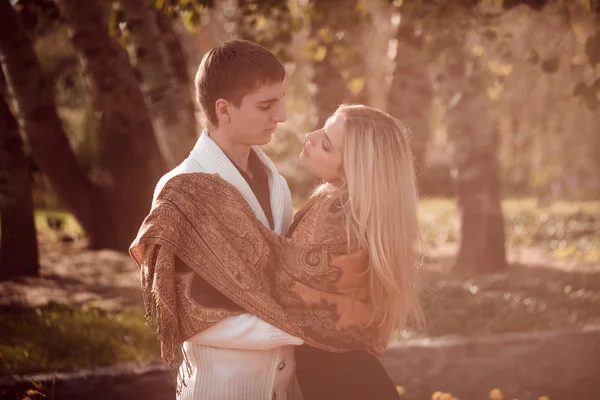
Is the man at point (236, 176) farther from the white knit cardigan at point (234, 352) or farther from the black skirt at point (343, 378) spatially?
the black skirt at point (343, 378)

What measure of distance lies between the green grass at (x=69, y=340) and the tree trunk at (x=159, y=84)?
2.27 metres

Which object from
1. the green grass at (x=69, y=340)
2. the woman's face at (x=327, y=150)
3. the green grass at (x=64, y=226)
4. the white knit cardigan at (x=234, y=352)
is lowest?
the green grass at (x=64, y=226)

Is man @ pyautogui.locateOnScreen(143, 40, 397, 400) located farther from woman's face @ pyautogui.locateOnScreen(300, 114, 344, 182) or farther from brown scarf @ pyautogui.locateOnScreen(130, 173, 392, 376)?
woman's face @ pyautogui.locateOnScreen(300, 114, 344, 182)

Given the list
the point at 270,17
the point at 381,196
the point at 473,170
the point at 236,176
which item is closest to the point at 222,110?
the point at 236,176

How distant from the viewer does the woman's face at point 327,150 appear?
3.32 metres

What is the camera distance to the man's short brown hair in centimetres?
331

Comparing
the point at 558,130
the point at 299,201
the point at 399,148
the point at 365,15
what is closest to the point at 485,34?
the point at 365,15

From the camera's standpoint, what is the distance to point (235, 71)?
130 inches

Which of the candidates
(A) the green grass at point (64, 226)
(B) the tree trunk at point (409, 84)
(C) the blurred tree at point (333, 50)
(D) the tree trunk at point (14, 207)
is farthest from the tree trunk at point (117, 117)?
(B) the tree trunk at point (409, 84)

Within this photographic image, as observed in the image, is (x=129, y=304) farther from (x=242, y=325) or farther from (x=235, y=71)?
(x=235, y=71)

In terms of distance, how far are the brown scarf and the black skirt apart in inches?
4.3

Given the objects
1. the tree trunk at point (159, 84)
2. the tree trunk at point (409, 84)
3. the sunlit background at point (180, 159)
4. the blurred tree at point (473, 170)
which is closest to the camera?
the sunlit background at point (180, 159)

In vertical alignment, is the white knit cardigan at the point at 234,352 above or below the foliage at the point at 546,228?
above

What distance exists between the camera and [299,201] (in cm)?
1975
